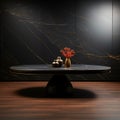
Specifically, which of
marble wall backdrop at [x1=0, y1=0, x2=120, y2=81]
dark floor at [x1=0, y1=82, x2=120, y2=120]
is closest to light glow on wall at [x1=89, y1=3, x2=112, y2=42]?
marble wall backdrop at [x1=0, y1=0, x2=120, y2=81]

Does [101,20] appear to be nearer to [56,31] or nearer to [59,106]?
[56,31]

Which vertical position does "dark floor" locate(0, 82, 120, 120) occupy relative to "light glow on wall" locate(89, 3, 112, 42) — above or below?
below

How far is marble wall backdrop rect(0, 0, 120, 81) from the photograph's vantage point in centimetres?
696

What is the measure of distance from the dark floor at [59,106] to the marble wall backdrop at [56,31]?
186 centimetres

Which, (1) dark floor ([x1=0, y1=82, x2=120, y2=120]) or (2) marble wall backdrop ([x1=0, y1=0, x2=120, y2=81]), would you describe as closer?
(1) dark floor ([x1=0, y1=82, x2=120, y2=120])

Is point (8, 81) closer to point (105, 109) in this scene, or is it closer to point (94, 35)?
point (94, 35)

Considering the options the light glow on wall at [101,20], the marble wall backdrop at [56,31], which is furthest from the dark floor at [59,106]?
the light glow on wall at [101,20]

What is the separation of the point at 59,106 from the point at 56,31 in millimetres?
3425

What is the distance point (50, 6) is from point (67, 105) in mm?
3725

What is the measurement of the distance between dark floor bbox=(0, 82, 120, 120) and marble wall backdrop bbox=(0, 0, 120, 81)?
1860 mm

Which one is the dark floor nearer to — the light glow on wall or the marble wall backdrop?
the marble wall backdrop

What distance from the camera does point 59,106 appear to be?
3.99 m

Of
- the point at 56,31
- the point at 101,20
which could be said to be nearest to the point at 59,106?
the point at 56,31

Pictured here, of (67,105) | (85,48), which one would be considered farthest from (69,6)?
(67,105)
